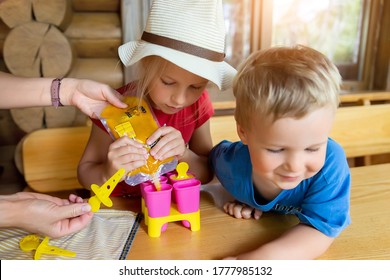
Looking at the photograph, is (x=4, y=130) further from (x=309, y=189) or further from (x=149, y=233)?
(x=309, y=189)

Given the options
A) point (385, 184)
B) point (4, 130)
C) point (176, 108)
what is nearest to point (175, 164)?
point (176, 108)

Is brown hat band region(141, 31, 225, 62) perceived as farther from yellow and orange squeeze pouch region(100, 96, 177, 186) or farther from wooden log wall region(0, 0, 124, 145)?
wooden log wall region(0, 0, 124, 145)

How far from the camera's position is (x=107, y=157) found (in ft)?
2.59

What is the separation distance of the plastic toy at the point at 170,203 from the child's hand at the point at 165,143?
0.14 feet

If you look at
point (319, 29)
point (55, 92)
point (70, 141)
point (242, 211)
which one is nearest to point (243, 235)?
point (242, 211)

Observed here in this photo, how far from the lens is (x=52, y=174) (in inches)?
48.1

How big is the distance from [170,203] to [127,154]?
0.12m

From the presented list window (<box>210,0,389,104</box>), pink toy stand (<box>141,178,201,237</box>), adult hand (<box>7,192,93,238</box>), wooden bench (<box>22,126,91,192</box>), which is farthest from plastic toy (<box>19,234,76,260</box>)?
window (<box>210,0,389,104</box>)

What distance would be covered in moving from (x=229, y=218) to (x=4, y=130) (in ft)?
4.17

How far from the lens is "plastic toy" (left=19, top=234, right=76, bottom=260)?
0.66 metres

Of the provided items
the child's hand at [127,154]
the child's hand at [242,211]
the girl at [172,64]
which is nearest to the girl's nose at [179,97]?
the girl at [172,64]

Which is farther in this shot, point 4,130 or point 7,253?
point 4,130
